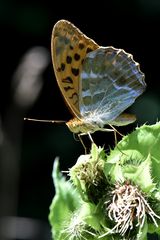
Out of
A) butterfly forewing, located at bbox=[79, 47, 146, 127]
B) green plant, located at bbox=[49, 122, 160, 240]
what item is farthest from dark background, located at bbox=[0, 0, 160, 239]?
green plant, located at bbox=[49, 122, 160, 240]

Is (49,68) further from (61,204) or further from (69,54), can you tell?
(69,54)

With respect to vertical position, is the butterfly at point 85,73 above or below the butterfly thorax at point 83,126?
above

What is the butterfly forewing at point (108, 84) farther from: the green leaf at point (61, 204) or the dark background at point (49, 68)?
the dark background at point (49, 68)

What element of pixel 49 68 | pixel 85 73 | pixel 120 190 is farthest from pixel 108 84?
pixel 49 68

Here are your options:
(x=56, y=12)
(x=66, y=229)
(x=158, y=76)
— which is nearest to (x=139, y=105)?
(x=158, y=76)

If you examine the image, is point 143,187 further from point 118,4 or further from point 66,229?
point 118,4

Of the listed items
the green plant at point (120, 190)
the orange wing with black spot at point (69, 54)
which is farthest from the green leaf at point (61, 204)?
the orange wing with black spot at point (69, 54)

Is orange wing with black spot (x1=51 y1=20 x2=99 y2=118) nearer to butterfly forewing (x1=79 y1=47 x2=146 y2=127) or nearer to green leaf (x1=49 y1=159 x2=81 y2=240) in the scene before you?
butterfly forewing (x1=79 y1=47 x2=146 y2=127)
